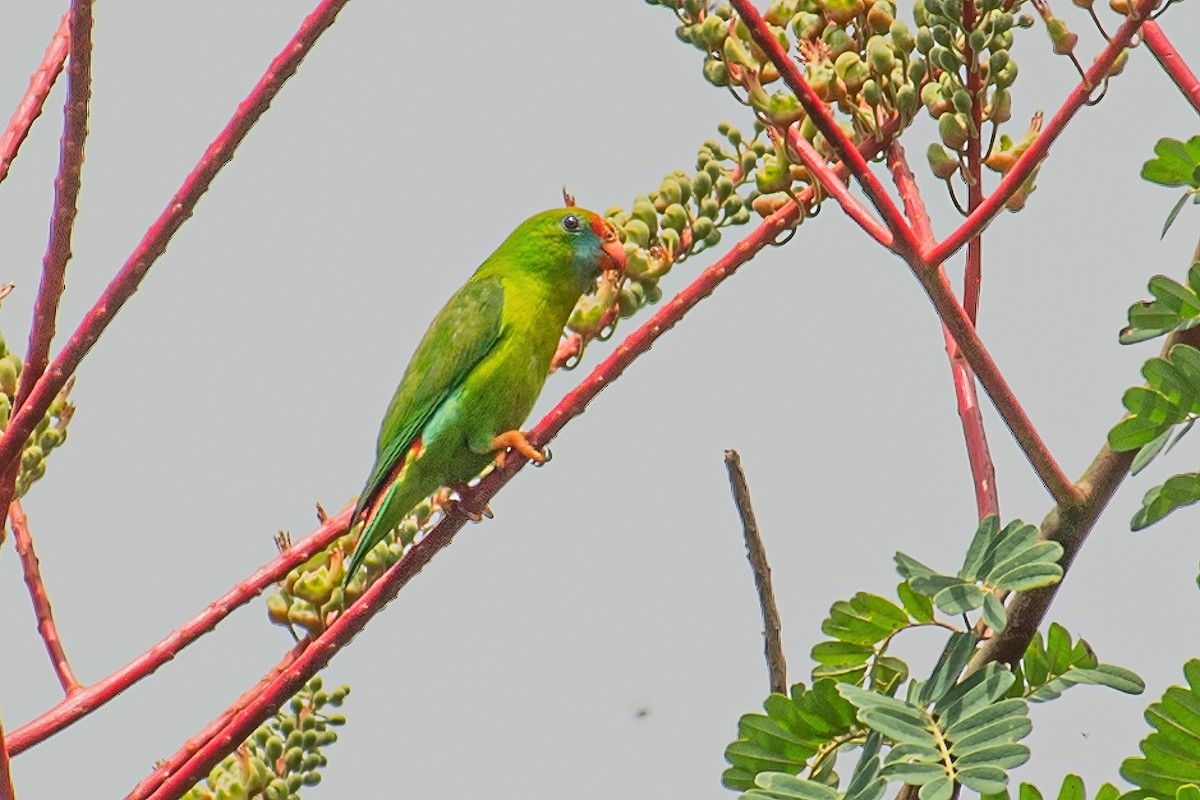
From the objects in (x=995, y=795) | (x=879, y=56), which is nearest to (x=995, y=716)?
(x=995, y=795)

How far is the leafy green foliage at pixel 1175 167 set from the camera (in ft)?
4.93

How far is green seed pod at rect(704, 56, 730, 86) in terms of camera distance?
1804 mm

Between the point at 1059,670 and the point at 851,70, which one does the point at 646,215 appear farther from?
the point at 1059,670

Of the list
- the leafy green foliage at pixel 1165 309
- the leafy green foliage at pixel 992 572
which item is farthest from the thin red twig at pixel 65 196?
the leafy green foliage at pixel 1165 309

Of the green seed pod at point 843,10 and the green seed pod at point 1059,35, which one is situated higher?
the green seed pod at point 843,10

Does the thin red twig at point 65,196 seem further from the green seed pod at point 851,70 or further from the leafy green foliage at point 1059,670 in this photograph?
the leafy green foliage at point 1059,670

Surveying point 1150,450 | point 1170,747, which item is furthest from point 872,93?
point 1170,747

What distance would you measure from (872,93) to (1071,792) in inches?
35.1

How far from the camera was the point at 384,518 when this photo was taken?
283 centimetres

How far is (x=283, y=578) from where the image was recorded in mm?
2301

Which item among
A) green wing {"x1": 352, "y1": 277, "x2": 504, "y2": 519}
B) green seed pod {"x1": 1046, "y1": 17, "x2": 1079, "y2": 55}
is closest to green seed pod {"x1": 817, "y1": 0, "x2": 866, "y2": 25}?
green seed pod {"x1": 1046, "y1": 17, "x2": 1079, "y2": 55}

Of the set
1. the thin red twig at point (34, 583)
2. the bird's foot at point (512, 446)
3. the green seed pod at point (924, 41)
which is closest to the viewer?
the green seed pod at point (924, 41)

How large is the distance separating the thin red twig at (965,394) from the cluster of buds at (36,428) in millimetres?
1310

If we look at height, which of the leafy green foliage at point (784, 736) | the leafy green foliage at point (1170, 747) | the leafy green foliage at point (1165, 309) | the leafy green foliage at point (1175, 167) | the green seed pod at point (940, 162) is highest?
the green seed pod at point (940, 162)
